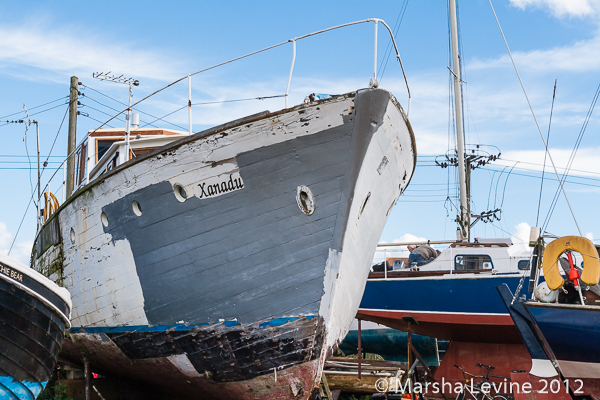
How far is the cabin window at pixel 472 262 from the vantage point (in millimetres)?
12906

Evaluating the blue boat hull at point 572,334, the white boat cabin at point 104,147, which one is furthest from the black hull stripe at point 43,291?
the blue boat hull at point 572,334

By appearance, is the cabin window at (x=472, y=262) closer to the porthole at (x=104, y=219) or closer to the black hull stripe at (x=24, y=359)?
the porthole at (x=104, y=219)

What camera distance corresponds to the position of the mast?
1599cm

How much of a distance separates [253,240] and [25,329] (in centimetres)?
272

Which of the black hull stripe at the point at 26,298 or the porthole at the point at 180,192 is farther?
the porthole at the point at 180,192

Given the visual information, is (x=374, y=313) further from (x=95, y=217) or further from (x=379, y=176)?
(x=95, y=217)

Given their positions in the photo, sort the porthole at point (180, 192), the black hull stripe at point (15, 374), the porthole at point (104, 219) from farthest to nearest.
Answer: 1. the porthole at point (104, 219)
2. the porthole at point (180, 192)
3. the black hull stripe at point (15, 374)

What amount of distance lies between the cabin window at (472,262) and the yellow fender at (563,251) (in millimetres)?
4440

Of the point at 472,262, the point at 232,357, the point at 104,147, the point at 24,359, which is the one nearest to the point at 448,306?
the point at 472,262

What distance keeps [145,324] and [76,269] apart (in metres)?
1.76

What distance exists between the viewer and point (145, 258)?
7.31 meters

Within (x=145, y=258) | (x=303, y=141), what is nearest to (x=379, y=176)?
(x=303, y=141)

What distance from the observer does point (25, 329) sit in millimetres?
6453

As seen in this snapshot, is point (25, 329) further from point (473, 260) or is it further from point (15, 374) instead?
point (473, 260)
